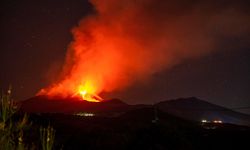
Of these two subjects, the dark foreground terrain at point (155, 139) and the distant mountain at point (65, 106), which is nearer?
the dark foreground terrain at point (155, 139)

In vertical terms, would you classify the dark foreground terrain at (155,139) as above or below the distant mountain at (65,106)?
below

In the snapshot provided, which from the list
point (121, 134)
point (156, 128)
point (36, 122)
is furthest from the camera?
point (36, 122)

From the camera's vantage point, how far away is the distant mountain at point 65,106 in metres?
123

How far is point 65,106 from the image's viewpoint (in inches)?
5290

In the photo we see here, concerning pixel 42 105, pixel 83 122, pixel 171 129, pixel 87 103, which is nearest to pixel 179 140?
pixel 171 129

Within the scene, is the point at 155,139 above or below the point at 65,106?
below

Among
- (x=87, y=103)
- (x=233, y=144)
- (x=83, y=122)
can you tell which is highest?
(x=87, y=103)

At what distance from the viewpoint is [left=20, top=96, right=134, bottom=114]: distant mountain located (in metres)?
123

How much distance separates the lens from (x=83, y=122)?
51219 millimetres

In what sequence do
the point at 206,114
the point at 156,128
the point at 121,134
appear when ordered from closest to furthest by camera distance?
the point at 156,128, the point at 121,134, the point at 206,114

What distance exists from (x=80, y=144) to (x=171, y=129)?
32.4ft

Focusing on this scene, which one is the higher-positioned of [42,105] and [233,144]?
[42,105]

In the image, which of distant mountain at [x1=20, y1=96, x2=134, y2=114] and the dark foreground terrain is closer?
the dark foreground terrain

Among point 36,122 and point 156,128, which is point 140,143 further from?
point 36,122
